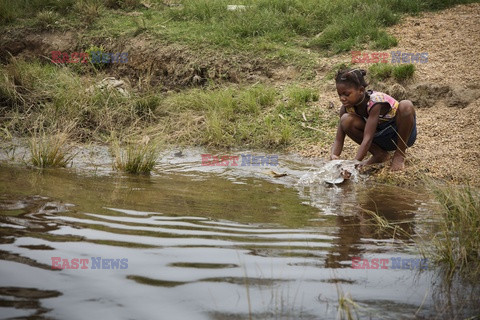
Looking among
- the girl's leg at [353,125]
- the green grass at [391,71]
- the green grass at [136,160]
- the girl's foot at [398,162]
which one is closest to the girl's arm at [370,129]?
the girl's leg at [353,125]

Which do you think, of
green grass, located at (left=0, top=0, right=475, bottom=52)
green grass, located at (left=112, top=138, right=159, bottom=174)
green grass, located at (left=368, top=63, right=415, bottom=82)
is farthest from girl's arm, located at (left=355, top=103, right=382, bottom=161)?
green grass, located at (left=0, top=0, right=475, bottom=52)

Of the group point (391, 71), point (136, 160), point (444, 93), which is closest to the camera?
point (136, 160)

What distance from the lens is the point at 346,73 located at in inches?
220

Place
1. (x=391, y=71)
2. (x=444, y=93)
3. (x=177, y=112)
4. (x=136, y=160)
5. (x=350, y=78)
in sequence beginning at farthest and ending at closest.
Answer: (x=177, y=112) < (x=391, y=71) < (x=444, y=93) < (x=136, y=160) < (x=350, y=78)

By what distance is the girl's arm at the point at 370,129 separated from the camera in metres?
5.65

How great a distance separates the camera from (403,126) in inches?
231

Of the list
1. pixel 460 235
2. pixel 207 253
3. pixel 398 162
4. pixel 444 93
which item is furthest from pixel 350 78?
pixel 207 253

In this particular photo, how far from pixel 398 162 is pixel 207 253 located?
128 inches

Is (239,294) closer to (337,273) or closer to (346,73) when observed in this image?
(337,273)

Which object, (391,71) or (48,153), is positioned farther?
(391,71)

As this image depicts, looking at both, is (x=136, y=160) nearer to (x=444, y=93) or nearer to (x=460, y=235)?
(x=460, y=235)

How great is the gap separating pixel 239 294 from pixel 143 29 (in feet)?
29.2

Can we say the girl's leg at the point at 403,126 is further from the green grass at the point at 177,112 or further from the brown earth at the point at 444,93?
the green grass at the point at 177,112

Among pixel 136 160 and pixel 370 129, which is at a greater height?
pixel 370 129
